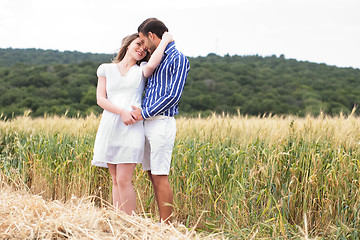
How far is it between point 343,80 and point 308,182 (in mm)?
37473

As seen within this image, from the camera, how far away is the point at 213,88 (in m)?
32.2

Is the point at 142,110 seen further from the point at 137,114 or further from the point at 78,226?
the point at 78,226

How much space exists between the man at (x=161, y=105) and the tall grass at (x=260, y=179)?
38 cm

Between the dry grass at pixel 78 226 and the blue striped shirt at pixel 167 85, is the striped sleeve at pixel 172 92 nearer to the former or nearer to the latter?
the blue striped shirt at pixel 167 85

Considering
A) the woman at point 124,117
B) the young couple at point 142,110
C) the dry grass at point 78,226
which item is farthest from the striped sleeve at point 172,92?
the dry grass at point 78,226

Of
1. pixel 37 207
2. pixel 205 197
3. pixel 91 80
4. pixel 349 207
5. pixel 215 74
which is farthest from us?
pixel 215 74

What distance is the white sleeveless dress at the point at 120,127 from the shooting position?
237 centimetres

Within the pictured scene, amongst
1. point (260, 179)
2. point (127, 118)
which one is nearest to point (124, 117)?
point (127, 118)

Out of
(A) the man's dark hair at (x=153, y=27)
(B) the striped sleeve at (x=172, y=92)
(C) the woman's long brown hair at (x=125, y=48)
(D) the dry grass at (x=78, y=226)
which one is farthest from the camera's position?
(C) the woman's long brown hair at (x=125, y=48)

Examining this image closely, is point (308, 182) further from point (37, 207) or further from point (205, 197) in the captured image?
point (37, 207)

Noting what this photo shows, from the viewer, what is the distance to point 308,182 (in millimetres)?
2658

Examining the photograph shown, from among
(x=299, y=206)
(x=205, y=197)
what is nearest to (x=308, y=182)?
(x=299, y=206)

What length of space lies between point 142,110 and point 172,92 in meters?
0.23

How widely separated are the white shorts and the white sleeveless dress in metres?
0.07
